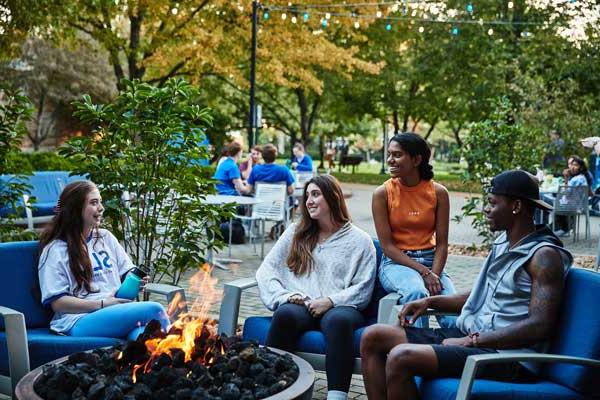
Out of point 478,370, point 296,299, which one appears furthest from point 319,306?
point 478,370

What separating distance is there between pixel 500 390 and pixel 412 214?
2069 millimetres

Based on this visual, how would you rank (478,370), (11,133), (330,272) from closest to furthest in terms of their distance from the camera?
1. (478,370)
2. (330,272)
3. (11,133)

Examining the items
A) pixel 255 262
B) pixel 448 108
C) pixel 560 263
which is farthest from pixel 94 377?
pixel 448 108

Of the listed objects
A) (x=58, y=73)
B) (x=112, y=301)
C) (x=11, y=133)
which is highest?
(x=58, y=73)

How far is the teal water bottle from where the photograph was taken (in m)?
4.63

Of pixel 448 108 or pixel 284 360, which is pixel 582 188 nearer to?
pixel 284 360

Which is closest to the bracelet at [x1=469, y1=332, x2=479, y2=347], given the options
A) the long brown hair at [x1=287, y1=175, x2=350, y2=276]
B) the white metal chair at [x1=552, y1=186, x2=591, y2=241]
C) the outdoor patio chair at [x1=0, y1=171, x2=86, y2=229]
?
the long brown hair at [x1=287, y1=175, x2=350, y2=276]

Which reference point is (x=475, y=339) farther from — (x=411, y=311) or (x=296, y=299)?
(x=296, y=299)

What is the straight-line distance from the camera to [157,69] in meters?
20.0

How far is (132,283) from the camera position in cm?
463

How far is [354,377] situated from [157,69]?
51.2ft

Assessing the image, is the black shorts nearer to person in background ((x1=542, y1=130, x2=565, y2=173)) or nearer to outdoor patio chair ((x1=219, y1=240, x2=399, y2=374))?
outdoor patio chair ((x1=219, y1=240, x2=399, y2=374))

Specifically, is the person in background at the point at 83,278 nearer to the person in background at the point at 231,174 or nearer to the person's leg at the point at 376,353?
the person's leg at the point at 376,353

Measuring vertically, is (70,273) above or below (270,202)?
above
